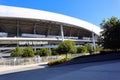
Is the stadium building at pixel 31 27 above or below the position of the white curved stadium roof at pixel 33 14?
below

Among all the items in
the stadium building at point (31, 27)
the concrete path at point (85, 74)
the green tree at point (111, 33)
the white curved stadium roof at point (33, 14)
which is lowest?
the concrete path at point (85, 74)

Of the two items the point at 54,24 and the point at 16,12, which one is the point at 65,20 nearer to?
the point at 54,24

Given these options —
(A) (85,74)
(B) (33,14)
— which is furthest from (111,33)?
(B) (33,14)

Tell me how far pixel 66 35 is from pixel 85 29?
5.68 m

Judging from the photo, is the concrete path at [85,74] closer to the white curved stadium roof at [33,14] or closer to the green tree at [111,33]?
the green tree at [111,33]

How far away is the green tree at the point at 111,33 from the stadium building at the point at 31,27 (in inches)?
1021

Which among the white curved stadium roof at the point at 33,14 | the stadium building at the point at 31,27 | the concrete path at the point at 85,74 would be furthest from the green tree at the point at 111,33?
the stadium building at the point at 31,27

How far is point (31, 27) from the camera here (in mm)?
53594

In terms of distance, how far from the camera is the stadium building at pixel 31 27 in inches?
1884

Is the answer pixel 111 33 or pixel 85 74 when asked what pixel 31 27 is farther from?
pixel 85 74

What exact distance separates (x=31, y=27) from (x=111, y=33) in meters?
31.9

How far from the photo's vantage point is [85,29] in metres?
63.1

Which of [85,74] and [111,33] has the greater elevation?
[111,33]

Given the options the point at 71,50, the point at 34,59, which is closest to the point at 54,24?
the point at 71,50
